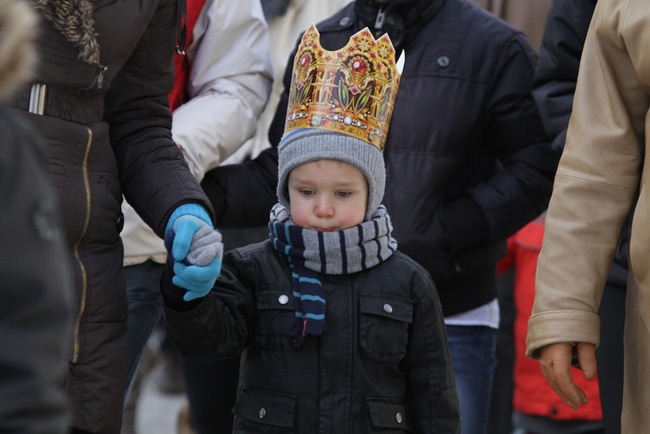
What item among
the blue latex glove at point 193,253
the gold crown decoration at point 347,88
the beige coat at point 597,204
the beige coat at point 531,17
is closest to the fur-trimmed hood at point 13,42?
the blue latex glove at point 193,253

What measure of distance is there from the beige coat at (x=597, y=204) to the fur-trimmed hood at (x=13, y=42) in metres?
1.83

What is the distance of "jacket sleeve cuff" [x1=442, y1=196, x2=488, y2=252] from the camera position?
153 inches

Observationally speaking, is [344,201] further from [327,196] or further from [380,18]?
[380,18]

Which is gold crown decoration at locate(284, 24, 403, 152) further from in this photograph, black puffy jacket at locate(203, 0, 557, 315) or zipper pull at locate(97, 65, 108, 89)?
zipper pull at locate(97, 65, 108, 89)

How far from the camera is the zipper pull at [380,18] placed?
13.1ft

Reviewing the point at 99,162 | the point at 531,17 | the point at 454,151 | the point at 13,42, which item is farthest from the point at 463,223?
the point at 13,42

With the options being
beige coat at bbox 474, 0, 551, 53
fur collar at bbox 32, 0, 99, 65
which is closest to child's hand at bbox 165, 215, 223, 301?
fur collar at bbox 32, 0, 99, 65

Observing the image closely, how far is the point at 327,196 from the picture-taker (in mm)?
3229

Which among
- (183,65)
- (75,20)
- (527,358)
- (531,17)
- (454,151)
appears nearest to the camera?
(75,20)

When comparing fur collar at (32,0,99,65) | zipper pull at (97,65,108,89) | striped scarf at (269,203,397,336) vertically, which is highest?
fur collar at (32,0,99,65)

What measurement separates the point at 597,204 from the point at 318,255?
748 millimetres

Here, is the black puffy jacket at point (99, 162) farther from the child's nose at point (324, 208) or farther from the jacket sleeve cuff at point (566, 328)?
the jacket sleeve cuff at point (566, 328)

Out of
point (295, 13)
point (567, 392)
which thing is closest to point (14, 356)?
point (567, 392)

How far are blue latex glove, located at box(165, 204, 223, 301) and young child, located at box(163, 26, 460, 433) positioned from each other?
17cm
